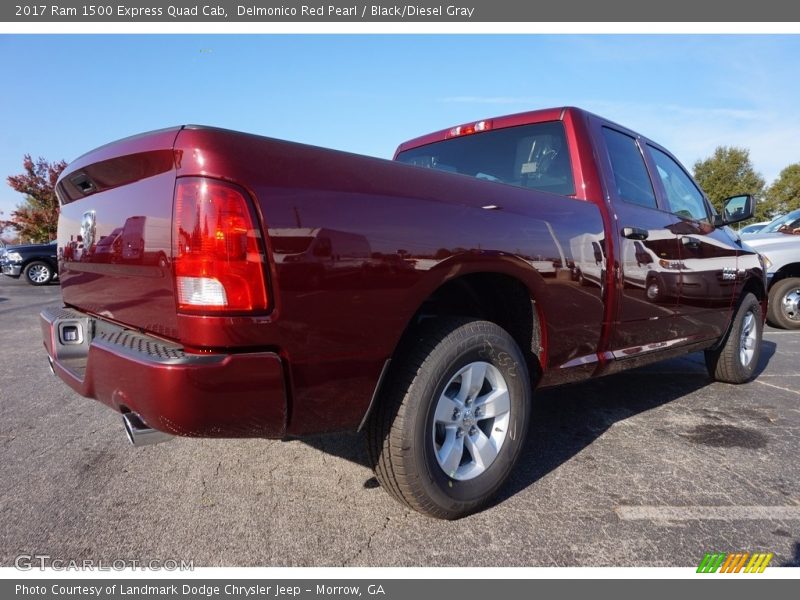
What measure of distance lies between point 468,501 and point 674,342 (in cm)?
208

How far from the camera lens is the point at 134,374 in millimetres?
1559

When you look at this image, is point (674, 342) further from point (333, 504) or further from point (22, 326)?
point (22, 326)

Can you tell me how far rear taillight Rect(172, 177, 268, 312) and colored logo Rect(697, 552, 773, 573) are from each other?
1.87m

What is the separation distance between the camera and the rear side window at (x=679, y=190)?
11.6 feet

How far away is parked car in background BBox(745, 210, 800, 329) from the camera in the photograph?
7.10 meters

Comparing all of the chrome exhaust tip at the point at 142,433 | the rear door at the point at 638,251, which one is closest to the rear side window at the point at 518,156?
the rear door at the point at 638,251

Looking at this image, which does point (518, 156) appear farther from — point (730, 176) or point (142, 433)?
point (730, 176)

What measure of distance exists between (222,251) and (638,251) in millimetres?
2407

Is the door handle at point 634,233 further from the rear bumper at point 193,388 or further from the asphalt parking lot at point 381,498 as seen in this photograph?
the rear bumper at point 193,388

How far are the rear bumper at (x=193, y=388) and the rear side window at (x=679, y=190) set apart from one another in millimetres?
3128

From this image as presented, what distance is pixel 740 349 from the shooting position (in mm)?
4242

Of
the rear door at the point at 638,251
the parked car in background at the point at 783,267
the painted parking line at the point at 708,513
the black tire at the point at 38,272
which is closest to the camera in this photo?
the painted parking line at the point at 708,513

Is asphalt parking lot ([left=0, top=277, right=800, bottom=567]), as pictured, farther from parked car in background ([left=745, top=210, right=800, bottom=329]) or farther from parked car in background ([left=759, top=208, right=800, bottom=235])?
parked car in background ([left=759, top=208, right=800, bottom=235])

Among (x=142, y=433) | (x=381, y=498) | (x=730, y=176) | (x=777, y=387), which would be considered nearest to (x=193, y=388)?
(x=142, y=433)
